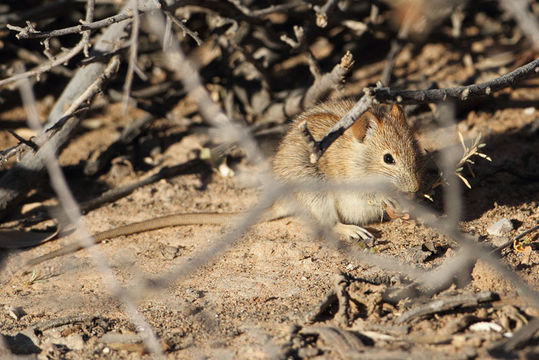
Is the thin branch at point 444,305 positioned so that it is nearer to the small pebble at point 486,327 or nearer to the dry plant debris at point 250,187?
the dry plant debris at point 250,187

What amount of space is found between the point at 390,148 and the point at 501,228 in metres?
0.98

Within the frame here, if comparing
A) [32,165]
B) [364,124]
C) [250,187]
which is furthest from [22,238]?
[364,124]

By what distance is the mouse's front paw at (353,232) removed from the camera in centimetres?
470

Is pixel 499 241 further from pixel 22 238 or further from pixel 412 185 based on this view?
pixel 22 238

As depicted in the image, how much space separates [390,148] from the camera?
4645 mm

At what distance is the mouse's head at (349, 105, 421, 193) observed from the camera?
181 inches

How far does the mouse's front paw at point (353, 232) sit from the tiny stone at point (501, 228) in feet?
2.84

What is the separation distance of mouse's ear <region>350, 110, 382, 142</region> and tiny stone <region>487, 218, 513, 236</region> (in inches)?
44.0

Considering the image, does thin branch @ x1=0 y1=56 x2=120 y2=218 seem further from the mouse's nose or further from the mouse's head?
the mouse's nose

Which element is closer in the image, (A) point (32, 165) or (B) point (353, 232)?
(B) point (353, 232)

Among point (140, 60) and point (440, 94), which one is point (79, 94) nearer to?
point (140, 60)

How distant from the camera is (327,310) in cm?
364

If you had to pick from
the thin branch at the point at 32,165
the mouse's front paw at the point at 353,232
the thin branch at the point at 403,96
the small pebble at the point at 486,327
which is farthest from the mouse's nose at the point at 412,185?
the thin branch at the point at 32,165

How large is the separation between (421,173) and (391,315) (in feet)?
5.09
